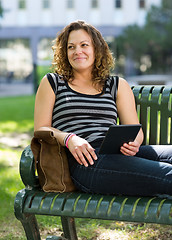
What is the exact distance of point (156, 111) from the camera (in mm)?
3082

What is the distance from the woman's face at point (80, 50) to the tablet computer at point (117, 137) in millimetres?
625

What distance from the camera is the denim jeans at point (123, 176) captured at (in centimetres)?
224

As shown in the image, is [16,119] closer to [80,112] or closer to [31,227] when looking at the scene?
[80,112]

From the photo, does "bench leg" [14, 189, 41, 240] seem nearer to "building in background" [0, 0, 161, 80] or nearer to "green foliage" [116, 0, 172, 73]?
"green foliage" [116, 0, 172, 73]

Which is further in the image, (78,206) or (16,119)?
(16,119)

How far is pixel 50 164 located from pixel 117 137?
0.39m

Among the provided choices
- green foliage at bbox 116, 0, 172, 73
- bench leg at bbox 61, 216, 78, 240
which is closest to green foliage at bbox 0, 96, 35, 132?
bench leg at bbox 61, 216, 78, 240

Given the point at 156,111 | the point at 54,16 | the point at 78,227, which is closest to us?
the point at 156,111

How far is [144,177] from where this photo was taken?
2260 millimetres

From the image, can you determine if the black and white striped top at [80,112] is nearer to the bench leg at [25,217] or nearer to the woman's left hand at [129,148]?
the woman's left hand at [129,148]

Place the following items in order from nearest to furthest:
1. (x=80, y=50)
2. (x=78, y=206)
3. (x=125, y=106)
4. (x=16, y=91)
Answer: (x=78, y=206), (x=80, y=50), (x=125, y=106), (x=16, y=91)

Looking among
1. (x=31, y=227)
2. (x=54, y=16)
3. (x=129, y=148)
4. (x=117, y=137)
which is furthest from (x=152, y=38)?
(x=31, y=227)

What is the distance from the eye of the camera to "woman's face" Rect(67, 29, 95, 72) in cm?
278

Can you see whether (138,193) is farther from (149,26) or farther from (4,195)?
(149,26)
